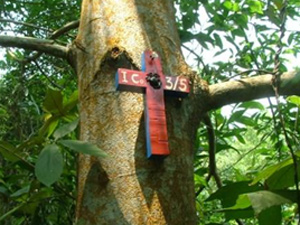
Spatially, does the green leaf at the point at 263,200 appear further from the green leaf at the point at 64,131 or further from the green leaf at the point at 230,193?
the green leaf at the point at 64,131

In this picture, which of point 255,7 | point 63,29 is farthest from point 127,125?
point 255,7

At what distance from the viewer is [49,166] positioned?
710 millimetres

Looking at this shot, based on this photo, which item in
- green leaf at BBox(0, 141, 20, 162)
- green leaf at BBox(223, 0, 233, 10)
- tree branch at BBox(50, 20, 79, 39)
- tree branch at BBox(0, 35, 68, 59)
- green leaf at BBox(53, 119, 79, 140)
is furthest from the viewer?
green leaf at BBox(223, 0, 233, 10)

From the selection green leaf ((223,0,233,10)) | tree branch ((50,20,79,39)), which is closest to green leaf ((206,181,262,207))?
tree branch ((50,20,79,39))

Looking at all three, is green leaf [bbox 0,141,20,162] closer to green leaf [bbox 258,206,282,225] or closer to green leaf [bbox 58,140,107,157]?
green leaf [bbox 58,140,107,157]

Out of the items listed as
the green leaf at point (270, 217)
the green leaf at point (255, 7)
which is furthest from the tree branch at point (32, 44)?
the green leaf at point (255, 7)

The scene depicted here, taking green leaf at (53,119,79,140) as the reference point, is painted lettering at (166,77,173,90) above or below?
above

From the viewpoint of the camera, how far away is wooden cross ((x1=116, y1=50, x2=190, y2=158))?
789mm

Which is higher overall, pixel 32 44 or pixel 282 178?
pixel 32 44

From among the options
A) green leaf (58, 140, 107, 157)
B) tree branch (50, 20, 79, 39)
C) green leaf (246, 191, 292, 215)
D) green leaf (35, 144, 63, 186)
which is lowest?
green leaf (246, 191, 292, 215)

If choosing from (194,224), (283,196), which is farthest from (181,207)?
(283,196)

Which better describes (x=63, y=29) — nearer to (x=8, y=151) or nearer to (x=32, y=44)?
(x=32, y=44)

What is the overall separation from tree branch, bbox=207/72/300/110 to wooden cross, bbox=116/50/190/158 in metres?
0.10

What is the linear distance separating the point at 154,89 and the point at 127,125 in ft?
0.30
